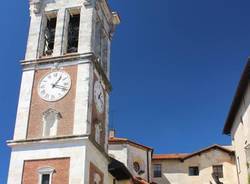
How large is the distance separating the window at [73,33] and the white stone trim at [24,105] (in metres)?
3.52

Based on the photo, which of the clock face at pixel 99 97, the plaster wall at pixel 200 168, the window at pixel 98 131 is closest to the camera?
the window at pixel 98 131

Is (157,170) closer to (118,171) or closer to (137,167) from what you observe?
(137,167)

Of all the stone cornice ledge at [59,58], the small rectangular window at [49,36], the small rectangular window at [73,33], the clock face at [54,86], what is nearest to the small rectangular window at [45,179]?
the clock face at [54,86]

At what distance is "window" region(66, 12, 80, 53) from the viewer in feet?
107

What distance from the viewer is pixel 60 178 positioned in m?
26.1

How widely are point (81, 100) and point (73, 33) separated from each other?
276 inches

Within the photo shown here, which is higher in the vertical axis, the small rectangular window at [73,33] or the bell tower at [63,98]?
the small rectangular window at [73,33]

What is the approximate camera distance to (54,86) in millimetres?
29719

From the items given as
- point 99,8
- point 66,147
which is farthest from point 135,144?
point 66,147

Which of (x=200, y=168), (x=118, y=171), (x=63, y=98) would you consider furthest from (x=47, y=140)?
(x=200, y=168)

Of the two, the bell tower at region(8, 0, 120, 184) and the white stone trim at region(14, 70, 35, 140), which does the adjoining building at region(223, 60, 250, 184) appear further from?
the white stone trim at region(14, 70, 35, 140)

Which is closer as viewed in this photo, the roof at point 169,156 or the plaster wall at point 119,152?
the plaster wall at point 119,152

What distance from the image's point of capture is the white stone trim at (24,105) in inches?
1117

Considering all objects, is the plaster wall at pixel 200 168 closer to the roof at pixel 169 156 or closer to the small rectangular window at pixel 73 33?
the roof at pixel 169 156
